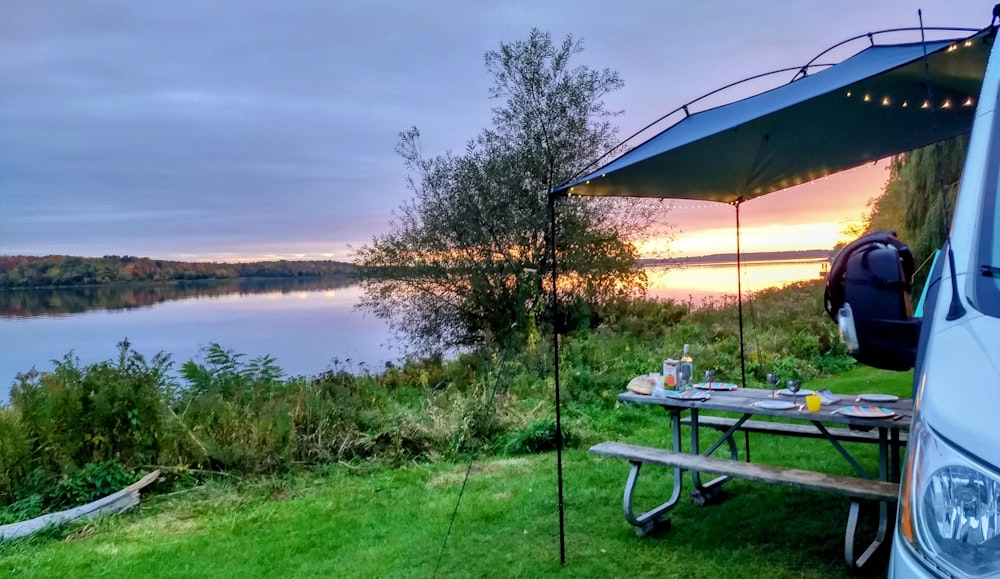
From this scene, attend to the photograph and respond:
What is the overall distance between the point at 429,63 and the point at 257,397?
727 centimetres

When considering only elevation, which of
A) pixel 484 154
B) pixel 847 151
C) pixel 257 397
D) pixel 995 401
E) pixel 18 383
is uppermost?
pixel 484 154

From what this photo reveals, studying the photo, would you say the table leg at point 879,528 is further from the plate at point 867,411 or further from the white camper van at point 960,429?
the white camper van at point 960,429

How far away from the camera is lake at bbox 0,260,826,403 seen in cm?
697

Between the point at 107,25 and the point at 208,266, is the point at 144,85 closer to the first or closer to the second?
the point at 107,25

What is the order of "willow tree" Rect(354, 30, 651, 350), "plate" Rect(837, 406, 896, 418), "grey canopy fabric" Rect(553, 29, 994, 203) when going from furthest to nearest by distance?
"willow tree" Rect(354, 30, 651, 350) → "plate" Rect(837, 406, 896, 418) → "grey canopy fabric" Rect(553, 29, 994, 203)

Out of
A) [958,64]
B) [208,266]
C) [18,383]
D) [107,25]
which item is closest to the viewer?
[958,64]

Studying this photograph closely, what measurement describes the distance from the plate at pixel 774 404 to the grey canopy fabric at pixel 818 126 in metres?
1.59

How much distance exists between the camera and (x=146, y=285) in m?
10.2

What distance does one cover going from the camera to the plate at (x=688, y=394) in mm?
3817

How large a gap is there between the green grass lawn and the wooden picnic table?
15cm

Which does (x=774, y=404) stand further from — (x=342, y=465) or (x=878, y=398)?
(x=342, y=465)

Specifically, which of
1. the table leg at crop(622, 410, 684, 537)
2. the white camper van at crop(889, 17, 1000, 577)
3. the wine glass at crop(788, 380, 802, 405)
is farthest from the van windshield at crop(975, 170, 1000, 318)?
the table leg at crop(622, 410, 684, 537)

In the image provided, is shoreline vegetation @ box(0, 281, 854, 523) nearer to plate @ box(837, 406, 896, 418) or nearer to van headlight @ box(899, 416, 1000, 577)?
plate @ box(837, 406, 896, 418)

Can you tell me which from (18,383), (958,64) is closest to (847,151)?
(958,64)
